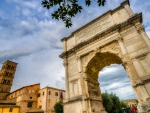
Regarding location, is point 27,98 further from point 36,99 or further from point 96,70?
point 96,70

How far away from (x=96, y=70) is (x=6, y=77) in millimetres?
41045

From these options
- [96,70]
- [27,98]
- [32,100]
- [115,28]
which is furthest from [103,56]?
[32,100]

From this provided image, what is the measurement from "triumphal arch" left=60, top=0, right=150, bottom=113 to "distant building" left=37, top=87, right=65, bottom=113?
21205 mm

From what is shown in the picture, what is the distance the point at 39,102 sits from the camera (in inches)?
1156

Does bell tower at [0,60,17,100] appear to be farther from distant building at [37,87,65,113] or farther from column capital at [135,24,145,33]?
column capital at [135,24,145,33]

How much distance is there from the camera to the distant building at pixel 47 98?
2760 centimetres

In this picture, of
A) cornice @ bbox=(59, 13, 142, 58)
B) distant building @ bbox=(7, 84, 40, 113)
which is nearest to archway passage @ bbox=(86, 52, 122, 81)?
cornice @ bbox=(59, 13, 142, 58)

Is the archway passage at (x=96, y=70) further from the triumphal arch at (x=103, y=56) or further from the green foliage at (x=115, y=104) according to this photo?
the green foliage at (x=115, y=104)

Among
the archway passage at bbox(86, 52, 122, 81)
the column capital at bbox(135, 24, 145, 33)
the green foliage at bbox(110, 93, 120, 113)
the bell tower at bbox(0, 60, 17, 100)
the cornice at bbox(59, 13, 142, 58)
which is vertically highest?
the bell tower at bbox(0, 60, 17, 100)

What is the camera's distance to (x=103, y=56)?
953cm

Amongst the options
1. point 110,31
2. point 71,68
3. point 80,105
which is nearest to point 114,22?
point 110,31

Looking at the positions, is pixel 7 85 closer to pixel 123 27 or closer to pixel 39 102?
pixel 39 102

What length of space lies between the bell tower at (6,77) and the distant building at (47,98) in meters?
15.7

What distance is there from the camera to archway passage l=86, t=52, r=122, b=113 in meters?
9.04
